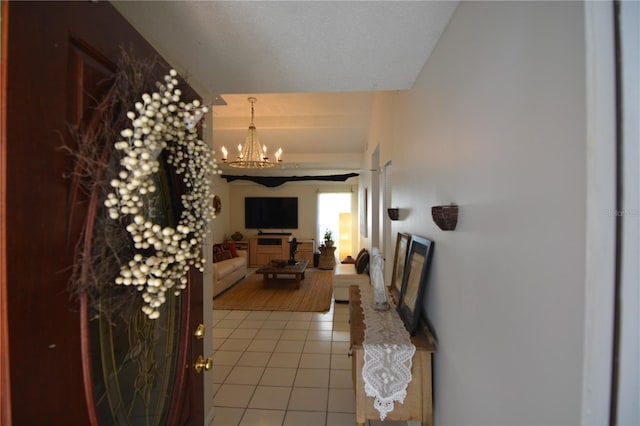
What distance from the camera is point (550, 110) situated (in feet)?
2.10

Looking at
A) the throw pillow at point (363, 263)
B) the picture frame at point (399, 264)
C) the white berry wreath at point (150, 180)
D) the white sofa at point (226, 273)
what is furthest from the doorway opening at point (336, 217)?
the white berry wreath at point (150, 180)

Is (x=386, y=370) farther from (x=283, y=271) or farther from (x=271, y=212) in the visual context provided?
(x=271, y=212)

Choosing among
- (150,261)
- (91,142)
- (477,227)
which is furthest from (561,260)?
(91,142)

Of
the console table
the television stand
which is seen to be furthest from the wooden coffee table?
the console table

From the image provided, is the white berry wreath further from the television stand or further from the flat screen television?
the flat screen television

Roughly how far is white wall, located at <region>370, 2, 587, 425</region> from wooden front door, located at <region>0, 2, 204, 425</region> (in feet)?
3.53

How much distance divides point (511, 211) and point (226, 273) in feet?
17.2

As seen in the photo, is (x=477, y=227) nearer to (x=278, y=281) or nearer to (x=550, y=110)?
(x=550, y=110)

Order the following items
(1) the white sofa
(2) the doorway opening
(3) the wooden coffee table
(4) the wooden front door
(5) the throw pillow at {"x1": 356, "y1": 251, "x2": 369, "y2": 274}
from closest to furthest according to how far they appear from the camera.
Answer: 1. (4) the wooden front door
2. (5) the throw pillow at {"x1": 356, "y1": 251, "x2": 369, "y2": 274}
3. (1) the white sofa
4. (3) the wooden coffee table
5. (2) the doorway opening

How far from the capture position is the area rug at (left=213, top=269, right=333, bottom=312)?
4.43 m

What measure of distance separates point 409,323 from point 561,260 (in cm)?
111

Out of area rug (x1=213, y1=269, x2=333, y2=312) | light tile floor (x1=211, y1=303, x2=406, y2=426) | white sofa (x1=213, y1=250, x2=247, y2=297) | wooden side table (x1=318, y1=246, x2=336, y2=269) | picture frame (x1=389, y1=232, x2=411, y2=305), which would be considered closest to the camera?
picture frame (x1=389, y1=232, x2=411, y2=305)

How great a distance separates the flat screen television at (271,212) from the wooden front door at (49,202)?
7305mm

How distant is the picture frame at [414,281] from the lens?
1.54 metres
